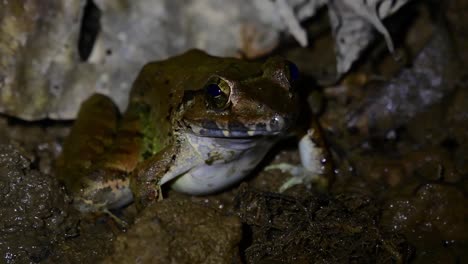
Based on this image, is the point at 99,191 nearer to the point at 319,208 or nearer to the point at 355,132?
the point at 319,208

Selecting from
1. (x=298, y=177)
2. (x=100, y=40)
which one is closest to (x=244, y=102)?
(x=298, y=177)

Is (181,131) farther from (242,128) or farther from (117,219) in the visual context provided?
(117,219)

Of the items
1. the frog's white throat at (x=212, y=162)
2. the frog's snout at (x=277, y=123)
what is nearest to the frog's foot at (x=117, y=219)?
the frog's white throat at (x=212, y=162)

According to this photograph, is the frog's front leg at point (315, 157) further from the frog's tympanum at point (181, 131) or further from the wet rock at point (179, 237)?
the wet rock at point (179, 237)

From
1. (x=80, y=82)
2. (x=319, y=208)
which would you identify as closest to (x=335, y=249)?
(x=319, y=208)

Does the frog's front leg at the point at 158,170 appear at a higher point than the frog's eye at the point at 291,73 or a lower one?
lower

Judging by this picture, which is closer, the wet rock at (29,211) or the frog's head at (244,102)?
the frog's head at (244,102)
